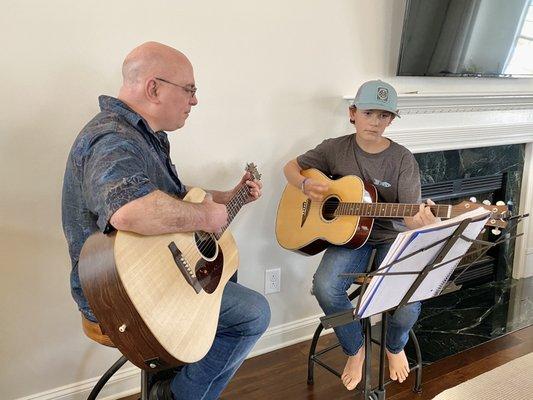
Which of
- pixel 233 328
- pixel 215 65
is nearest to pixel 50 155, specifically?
pixel 215 65

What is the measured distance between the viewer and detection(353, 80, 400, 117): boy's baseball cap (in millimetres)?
1911

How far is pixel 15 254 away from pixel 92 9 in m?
0.85

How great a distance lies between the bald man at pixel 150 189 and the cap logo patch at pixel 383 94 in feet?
2.01

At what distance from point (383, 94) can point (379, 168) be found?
0.95 ft

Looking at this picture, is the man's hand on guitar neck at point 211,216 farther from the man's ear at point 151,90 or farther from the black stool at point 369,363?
the black stool at point 369,363

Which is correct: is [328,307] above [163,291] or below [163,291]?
below

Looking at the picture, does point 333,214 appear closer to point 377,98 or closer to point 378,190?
point 378,190

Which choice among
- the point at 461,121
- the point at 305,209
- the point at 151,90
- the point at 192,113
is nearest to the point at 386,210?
the point at 305,209

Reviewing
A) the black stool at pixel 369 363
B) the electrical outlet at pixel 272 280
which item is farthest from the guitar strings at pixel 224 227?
the electrical outlet at pixel 272 280

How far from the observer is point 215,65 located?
6.28ft

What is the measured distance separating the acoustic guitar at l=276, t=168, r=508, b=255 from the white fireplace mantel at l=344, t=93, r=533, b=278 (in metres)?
0.53

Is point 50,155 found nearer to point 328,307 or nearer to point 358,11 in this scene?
point 328,307

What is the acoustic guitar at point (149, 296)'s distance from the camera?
116cm

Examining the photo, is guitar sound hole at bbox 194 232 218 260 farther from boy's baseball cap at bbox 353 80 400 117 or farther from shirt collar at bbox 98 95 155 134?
boy's baseball cap at bbox 353 80 400 117
